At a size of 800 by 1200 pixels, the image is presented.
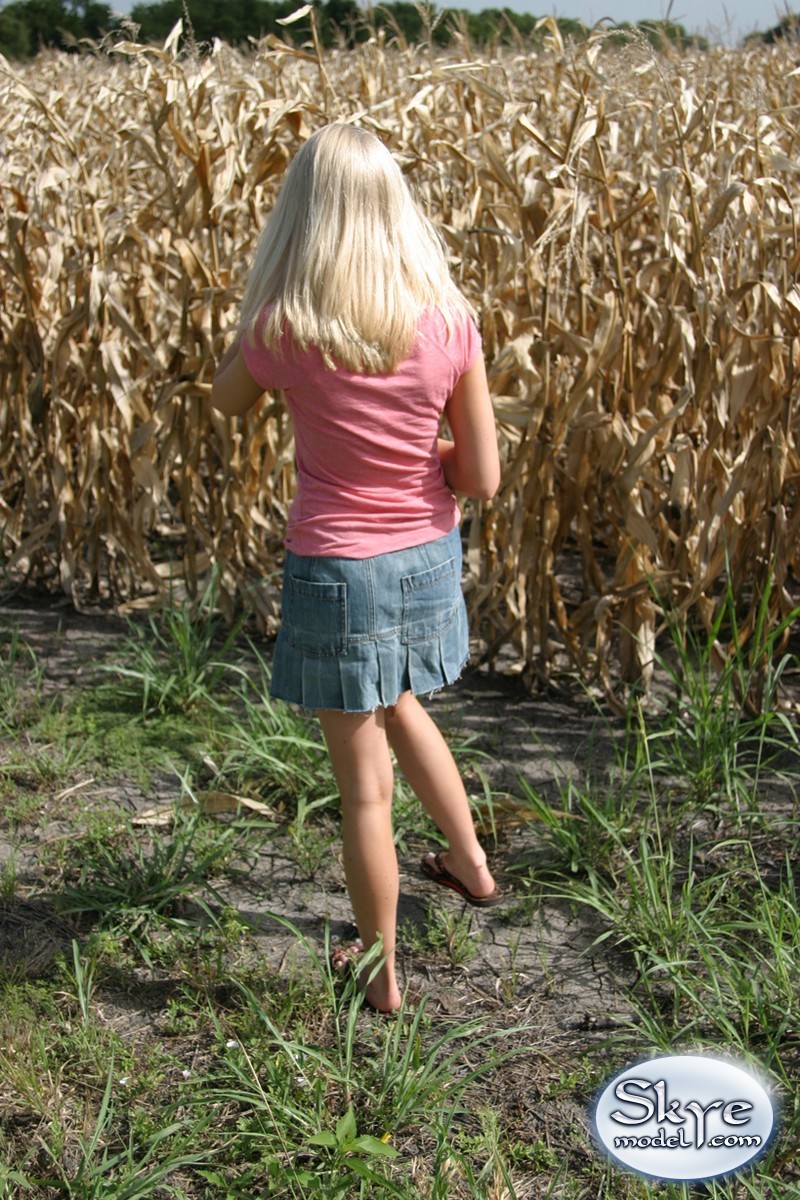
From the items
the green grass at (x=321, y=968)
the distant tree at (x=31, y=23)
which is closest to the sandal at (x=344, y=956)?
the green grass at (x=321, y=968)

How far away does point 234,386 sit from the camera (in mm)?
2113

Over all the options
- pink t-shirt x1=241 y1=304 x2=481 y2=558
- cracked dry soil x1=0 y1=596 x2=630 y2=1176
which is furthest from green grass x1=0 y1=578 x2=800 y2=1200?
pink t-shirt x1=241 y1=304 x2=481 y2=558

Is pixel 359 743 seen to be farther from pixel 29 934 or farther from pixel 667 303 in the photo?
pixel 667 303

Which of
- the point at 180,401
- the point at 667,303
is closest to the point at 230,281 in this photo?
the point at 180,401

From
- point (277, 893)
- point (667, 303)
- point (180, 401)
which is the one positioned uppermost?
point (667, 303)

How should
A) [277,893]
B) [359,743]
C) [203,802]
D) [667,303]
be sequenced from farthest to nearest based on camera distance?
[667,303]
[203,802]
[277,893]
[359,743]

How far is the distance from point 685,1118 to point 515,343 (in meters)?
1.87

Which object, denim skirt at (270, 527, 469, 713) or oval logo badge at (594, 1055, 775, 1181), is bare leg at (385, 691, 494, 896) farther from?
oval logo badge at (594, 1055, 775, 1181)

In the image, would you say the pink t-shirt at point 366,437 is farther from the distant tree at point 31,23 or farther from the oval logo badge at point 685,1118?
the distant tree at point 31,23

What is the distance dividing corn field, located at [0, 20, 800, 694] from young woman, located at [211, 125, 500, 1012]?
0.96 m

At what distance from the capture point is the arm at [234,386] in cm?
208

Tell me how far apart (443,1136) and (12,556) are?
9.24ft

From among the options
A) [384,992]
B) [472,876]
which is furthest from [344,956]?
[472,876]

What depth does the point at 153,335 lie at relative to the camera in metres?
4.16
